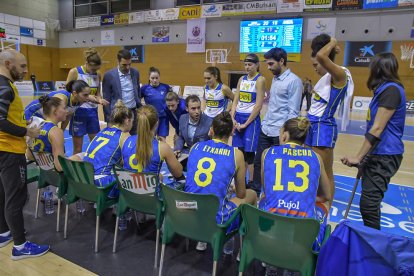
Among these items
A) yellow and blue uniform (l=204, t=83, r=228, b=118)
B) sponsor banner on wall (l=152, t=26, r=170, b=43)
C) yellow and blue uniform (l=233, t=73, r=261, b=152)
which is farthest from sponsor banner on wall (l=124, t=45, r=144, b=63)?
yellow and blue uniform (l=233, t=73, r=261, b=152)

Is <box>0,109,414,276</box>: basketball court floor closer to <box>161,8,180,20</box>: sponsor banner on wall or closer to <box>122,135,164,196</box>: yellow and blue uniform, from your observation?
<box>122,135,164,196</box>: yellow and blue uniform

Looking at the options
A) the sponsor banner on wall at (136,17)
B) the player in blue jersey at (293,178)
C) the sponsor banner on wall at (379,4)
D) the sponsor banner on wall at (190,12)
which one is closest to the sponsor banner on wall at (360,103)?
the sponsor banner on wall at (379,4)

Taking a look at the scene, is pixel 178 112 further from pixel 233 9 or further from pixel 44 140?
pixel 233 9

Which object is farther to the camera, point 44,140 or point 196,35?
point 196,35

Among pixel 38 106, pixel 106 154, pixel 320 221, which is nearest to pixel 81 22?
pixel 38 106

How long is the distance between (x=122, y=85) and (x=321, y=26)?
12356 millimetres

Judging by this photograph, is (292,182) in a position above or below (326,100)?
below

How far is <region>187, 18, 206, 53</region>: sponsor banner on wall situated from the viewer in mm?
17109

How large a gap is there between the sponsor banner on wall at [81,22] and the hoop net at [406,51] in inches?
718

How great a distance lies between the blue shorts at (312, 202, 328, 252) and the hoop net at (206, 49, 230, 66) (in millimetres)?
15217

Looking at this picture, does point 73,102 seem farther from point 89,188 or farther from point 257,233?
point 257,233

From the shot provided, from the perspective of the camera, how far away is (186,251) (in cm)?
281

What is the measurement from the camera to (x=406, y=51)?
42.8 feet

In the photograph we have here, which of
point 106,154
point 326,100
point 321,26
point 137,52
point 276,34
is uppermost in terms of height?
point 321,26
